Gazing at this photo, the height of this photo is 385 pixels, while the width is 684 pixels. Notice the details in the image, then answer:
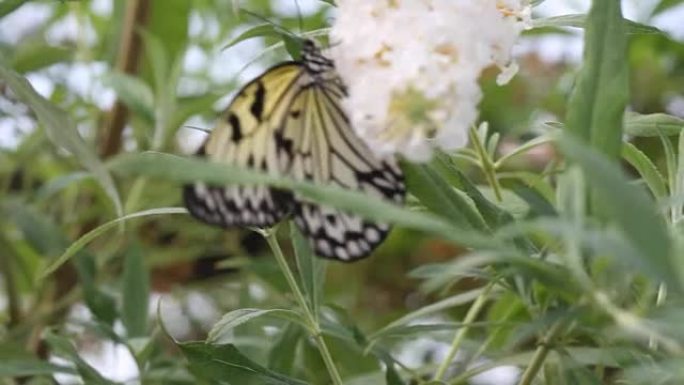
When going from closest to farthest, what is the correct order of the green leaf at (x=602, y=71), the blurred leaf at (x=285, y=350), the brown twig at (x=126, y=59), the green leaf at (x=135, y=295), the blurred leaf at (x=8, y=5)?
1. the green leaf at (x=602, y=71)
2. the blurred leaf at (x=8, y=5)
3. the blurred leaf at (x=285, y=350)
4. the green leaf at (x=135, y=295)
5. the brown twig at (x=126, y=59)

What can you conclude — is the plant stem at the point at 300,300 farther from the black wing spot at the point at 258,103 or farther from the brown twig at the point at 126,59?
the brown twig at the point at 126,59

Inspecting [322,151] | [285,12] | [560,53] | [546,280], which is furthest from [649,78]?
[546,280]

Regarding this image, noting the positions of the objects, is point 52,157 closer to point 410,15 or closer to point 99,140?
point 99,140

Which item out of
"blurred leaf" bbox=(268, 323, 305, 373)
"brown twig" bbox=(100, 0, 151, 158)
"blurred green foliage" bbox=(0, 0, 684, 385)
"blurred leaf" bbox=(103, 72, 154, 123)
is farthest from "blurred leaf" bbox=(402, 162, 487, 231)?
"brown twig" bbox=(100, 0, 151, 158)

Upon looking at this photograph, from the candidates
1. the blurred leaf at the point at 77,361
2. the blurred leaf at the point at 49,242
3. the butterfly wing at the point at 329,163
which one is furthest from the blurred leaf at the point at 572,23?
the blurred leaf at the point at 49,242

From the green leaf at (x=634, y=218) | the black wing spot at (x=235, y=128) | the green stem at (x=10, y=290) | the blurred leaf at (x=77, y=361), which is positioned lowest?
the green stem at (x=10, y=290)

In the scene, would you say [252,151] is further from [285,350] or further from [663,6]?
[663,6]
